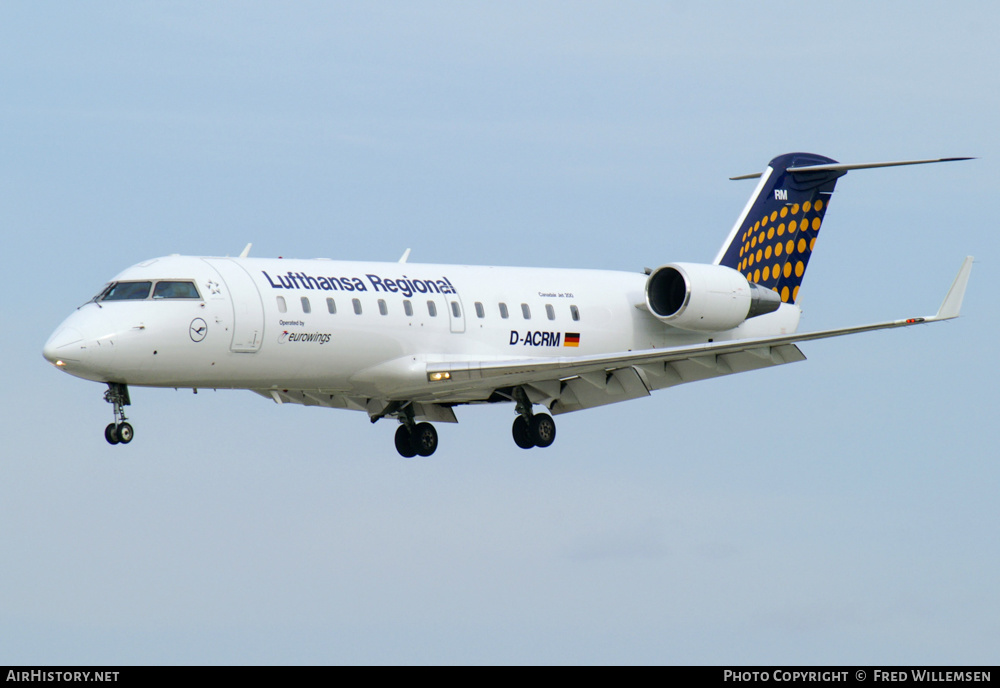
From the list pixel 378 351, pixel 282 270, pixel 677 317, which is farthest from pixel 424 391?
pixel 677 317

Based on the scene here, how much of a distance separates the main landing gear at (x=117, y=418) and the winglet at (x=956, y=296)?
47.6 feet

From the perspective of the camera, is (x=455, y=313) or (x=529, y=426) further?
(x=529, y=426)

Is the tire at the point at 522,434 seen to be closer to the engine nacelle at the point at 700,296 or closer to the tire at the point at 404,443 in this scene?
the tire at the point at 404,443

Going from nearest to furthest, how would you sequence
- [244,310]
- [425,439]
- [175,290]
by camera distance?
[175,290]
[244,310]
[425,439]

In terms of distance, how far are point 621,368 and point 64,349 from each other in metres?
11.1

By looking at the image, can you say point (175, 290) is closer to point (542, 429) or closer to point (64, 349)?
point (64, 349)

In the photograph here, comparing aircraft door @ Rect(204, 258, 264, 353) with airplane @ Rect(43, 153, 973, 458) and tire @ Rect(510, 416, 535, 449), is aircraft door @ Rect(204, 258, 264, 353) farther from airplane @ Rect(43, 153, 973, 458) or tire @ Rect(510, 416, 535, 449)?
tire @ Rect(510, 416, 535, 449)

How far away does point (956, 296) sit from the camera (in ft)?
99.2

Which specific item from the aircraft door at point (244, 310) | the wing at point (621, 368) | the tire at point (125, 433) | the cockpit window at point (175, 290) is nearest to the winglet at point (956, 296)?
the wing at point (621, 368)

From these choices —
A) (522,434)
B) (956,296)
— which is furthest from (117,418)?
(956,296)

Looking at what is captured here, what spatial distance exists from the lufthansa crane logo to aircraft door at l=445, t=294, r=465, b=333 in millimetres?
5215

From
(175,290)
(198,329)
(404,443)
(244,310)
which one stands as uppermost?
(404,443)

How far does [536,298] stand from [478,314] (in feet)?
5.50

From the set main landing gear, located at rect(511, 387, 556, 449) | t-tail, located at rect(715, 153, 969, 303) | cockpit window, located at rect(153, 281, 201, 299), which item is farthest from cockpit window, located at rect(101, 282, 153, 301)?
t-tail, located at rect(715, 153, 969, 303)
